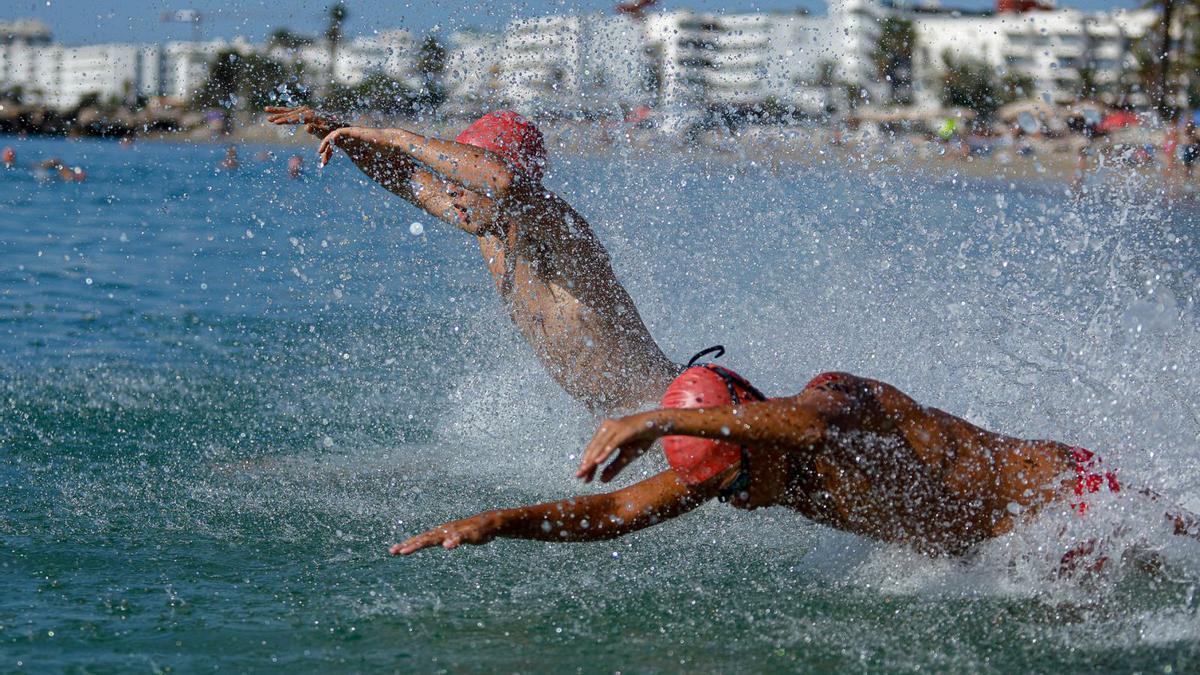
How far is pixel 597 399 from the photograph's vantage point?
6438 millimetres

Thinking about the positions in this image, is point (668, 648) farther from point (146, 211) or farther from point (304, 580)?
point (146, 211)

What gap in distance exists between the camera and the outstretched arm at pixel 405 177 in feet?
20.7

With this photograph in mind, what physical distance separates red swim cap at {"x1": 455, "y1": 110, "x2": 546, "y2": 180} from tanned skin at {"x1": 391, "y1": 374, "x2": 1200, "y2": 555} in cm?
233

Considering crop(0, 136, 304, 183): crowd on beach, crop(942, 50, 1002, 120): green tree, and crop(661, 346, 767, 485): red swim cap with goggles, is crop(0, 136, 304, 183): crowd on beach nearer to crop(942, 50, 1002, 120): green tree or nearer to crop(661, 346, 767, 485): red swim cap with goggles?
crop(661, 346, 767, 485): red swim cap with goggles

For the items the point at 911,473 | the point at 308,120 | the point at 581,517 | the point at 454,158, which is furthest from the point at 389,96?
the point at 911,473

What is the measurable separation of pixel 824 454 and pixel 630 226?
7.33m

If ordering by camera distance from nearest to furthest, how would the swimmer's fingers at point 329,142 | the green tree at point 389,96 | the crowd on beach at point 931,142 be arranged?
the swimmer's fingers at point 329,142 < the green tree at point 389,96 < the crowd on beach at point 931,142

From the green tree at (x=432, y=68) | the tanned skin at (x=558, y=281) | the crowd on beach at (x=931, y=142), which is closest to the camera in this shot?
the tanned skin at (x=558, y=281)

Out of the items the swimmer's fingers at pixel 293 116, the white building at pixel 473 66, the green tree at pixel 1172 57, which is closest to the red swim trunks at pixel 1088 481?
the swimmer's fingers at pixel 293 116

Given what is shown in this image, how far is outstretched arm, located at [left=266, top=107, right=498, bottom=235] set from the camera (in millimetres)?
6309

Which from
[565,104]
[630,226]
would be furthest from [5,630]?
[630,226]

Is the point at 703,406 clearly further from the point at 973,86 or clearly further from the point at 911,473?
the point at 973,86

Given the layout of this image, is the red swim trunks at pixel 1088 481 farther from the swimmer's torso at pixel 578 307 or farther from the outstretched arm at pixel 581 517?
the swimmer's torso at pixel 578 307

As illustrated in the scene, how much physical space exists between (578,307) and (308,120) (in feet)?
5.47
